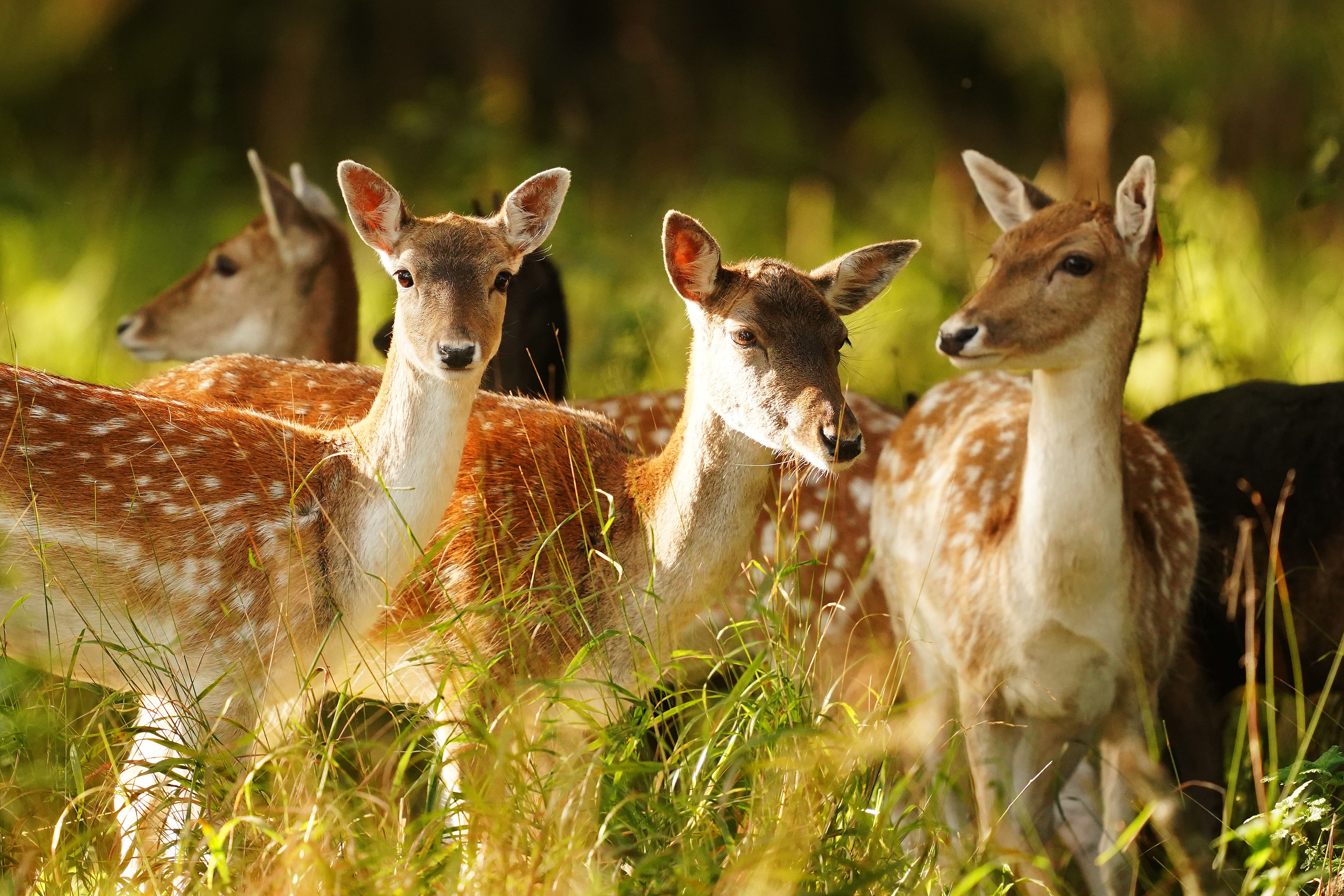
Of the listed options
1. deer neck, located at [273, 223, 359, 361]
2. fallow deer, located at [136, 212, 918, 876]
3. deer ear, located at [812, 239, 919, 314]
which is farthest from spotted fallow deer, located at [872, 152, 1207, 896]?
deer neck, located at [273, 223, 359, 361]

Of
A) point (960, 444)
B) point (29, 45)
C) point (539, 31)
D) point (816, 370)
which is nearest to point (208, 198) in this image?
point (29, 45)

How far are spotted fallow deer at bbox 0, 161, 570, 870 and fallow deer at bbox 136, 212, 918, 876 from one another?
141mm

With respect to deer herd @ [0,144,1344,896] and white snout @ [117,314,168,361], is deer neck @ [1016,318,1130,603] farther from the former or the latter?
white snout @ [117,314,168,361]

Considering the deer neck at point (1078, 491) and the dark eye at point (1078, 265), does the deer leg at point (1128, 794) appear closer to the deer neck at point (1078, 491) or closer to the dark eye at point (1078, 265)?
the deer neck at point (1078, 491)

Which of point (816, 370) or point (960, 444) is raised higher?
point (816, 370)

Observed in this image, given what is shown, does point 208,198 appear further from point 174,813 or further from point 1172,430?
point 174,813

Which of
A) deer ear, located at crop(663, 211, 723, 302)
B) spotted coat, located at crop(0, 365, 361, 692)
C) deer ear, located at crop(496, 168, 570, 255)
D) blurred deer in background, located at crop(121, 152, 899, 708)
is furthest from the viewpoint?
blurred deer in background, located at crop(121, 152, 899, 708)

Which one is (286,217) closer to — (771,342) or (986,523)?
(771,342)

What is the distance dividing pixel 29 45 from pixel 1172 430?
7.64m

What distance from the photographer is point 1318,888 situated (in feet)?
9.75

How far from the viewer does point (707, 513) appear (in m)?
3.44

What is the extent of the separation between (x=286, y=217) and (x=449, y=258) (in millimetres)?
2080

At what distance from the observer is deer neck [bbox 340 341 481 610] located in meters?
3.28

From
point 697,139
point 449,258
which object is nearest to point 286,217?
point 449,258
